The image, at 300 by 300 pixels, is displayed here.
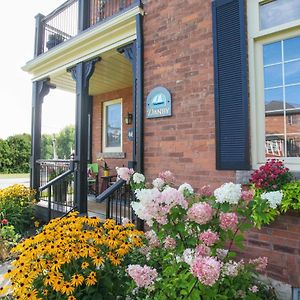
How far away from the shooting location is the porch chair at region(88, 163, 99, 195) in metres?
7.82

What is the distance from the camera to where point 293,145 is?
2.95 m

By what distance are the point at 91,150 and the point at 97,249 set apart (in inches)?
245

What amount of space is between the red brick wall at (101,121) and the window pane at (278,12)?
4.69 m

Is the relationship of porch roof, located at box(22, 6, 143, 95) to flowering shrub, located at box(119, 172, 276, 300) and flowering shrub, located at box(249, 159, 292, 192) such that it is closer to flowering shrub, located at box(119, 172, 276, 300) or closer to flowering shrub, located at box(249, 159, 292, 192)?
flowering shrub, located at box(249, 159, 292, 192)

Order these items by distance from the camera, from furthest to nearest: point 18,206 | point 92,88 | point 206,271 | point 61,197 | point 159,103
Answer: point 92,88, point 61,197, point 18,206, point 159,103, point 206,271

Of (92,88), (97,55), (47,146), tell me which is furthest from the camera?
(47,146)

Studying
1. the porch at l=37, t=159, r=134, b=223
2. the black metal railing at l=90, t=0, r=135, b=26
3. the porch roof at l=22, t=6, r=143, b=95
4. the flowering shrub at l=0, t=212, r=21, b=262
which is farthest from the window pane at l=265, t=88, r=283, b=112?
the flowering shrub at l=0, t=212, r=21, b=262

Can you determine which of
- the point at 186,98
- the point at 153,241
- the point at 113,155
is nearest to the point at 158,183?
the point at 153,241

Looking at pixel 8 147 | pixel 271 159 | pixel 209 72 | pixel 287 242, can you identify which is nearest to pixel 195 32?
pixel 209 72

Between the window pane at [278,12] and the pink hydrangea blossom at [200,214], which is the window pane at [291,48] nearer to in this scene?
the window pane at [278,12]

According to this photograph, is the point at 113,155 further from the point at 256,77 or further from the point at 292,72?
the point at 292,72

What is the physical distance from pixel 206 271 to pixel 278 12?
9.57ft

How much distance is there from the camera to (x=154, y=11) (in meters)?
4.09

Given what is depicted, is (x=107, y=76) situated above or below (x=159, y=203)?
above
